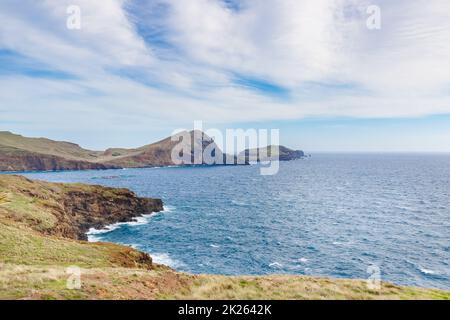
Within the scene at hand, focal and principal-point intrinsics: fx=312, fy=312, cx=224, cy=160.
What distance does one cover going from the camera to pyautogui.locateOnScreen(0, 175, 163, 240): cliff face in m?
58.3

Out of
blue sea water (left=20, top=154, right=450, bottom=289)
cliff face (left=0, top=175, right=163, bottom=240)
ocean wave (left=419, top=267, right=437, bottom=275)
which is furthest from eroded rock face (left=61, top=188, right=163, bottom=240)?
ocean wave (left=419, top=267, right=437, bottom=275)

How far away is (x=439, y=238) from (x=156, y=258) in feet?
220

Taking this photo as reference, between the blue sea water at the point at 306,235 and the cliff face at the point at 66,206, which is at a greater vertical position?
the cliff face at the point at 66,206

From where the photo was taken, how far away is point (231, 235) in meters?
81.4

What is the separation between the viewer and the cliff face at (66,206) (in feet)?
191

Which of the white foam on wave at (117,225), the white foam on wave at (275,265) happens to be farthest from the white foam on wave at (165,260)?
the white foam on wave at (117,225)

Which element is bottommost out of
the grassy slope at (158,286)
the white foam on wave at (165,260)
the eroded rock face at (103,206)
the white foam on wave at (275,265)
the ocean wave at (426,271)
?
the ocean wave at (426,271)

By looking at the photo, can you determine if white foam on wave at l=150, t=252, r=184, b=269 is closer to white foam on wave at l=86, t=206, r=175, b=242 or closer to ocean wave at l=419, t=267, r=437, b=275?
white foam on wave at l=86, t=206, r=175, b=242

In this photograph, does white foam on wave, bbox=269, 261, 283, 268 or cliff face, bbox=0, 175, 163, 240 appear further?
white foam on wave, bbox=269, 261, 283, 268

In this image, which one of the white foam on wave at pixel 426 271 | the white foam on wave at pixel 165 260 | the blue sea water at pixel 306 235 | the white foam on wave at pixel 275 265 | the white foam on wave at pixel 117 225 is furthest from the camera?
the white foam on wave at pixel 117 225

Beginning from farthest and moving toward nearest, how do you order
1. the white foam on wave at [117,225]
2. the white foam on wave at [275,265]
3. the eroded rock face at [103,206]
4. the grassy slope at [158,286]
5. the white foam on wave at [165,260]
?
1. the eroded rock face at [103,206]
2. the white foam on wave at [117,225]
3. the white foam on wave at [165,260]
4. the white foam on wave at [275,265]
5. the grassy slope at [158,286]

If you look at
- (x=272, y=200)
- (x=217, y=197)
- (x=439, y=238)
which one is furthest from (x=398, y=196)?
(x=217, y=197)

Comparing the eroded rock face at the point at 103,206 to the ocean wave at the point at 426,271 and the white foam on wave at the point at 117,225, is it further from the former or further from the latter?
the ocean wave at the point at 426,271
